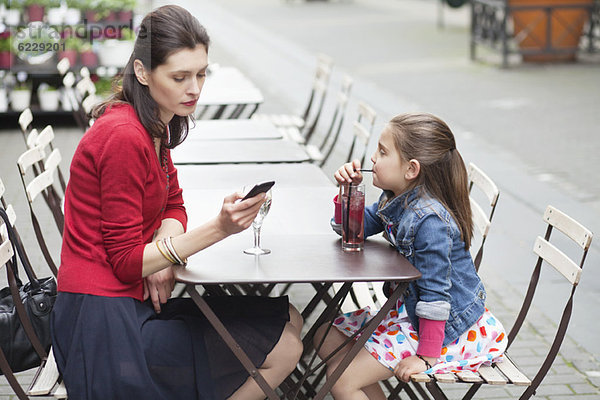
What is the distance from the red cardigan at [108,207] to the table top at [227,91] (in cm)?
354

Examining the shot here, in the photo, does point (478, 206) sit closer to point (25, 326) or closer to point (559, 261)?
point (559, 261)

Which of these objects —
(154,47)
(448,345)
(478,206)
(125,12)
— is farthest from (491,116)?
(154,47)

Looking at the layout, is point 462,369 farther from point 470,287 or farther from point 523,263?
point 523,263

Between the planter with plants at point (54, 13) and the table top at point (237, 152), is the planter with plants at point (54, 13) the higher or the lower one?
the lower one

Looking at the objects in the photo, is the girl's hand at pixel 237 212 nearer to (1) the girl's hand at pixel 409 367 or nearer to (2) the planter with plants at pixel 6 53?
(1) the girl's hand at pixel 409 367

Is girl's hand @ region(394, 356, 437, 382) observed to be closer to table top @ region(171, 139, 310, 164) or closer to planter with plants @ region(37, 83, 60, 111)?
table top @ region(171, 139, 310, 164)

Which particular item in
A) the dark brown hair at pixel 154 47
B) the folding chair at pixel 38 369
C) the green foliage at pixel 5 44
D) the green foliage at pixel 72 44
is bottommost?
the green foliage at pixel 72 44

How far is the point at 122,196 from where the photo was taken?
2676 mm

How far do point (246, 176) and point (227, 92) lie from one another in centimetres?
262

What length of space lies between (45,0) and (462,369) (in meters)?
7.90

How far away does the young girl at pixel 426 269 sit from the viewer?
2.84 meters

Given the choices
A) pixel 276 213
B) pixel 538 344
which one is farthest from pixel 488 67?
pixel 276 213

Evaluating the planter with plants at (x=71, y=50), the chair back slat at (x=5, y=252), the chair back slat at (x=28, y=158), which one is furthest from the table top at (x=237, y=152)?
the planter with plants at (x=71, y=50)

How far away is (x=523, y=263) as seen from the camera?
5586mm
